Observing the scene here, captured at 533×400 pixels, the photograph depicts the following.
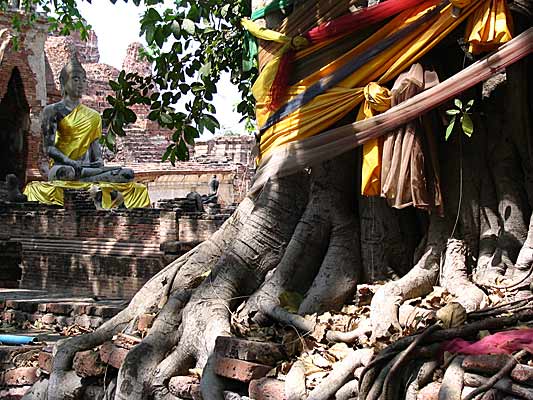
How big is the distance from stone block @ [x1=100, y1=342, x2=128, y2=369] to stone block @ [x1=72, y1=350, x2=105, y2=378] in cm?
5

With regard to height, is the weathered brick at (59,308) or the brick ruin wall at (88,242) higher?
the brick ruin wall at (88,242)

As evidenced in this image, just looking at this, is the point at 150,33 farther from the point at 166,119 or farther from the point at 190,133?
the point at 190,133

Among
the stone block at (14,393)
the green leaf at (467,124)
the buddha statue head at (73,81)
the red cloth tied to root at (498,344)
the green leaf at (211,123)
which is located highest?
the buddha statue head at (73,81)

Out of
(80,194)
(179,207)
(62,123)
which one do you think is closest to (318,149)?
(179,207)

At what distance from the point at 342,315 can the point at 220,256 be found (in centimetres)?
116

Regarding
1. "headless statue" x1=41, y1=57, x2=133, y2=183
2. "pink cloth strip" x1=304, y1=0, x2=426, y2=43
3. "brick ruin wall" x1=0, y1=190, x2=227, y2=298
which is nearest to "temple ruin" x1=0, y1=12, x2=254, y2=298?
"brick ruin wall" x1=0, y1=190, x2=227, y2=298

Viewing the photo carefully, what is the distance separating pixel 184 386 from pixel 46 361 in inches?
53.9

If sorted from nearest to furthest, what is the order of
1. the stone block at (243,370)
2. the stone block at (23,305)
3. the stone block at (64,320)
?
the stone block at (243,370) → the stone block at (64,320) → the stone block at (23,305)

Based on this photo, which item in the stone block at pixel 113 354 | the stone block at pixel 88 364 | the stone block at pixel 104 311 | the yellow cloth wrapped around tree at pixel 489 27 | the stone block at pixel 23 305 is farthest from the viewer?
the stone block at pixel 23 305

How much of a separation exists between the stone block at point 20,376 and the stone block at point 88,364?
85 cm

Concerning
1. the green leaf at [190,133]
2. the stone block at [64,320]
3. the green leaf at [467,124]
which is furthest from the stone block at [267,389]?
the stone block at [64,320]

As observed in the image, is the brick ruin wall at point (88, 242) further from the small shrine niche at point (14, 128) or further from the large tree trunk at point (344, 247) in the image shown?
the small shrine niche at point (14, 128)

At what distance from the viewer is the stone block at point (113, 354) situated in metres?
5.16

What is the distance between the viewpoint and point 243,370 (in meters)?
4.35
